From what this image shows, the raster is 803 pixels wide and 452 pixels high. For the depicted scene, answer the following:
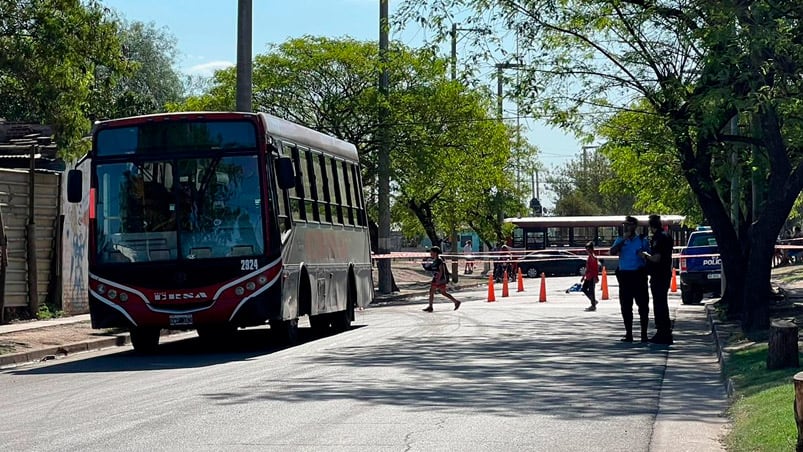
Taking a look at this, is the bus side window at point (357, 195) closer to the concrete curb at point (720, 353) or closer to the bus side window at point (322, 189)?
the bus side window at point (322, 189)

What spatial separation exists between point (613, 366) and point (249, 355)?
5436 mm

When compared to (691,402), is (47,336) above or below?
above

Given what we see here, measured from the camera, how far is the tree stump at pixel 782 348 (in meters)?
13.5

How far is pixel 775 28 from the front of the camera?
17.4 m

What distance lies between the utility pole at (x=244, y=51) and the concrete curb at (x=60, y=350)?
5.80 m

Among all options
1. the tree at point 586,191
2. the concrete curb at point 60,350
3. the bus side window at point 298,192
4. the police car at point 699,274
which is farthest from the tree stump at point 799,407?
the tree at point 586,191

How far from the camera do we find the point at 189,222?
18.4 metres

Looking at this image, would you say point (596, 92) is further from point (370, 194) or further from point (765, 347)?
point (370, 194)

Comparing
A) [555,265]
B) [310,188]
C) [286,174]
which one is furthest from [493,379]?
[555,265]

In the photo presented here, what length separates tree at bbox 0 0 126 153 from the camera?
19.4 m

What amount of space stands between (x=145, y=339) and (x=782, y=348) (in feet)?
32.3

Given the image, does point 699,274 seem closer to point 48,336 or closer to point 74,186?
point 48,336

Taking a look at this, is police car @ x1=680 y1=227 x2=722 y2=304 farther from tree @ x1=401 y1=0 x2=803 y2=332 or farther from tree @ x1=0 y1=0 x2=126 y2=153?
tree @ x1=0 y1=0 x2=126 y2=153

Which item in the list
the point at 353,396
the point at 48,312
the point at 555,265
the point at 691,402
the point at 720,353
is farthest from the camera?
the point at 555,265
